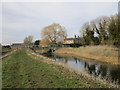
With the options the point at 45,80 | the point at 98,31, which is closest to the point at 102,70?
the point at 45,80

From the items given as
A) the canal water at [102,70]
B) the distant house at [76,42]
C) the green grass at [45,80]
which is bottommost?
the canal water at [102,70]

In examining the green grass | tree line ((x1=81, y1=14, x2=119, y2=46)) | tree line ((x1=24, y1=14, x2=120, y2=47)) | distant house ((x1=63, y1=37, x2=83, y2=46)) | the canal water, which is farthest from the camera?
distant house ((x1=63, y1=37, x2=83, y2=46))

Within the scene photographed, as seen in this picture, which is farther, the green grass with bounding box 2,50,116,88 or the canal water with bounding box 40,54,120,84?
the canal water with bounding box 40,54,120,84

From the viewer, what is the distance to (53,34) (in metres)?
44.7

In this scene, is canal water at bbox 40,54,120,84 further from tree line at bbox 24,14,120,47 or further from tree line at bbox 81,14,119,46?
tree line at bbox 81,14,119,46

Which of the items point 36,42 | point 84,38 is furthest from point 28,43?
point 84,38

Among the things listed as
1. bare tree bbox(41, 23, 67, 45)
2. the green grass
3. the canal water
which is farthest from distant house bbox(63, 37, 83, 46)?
the green grass

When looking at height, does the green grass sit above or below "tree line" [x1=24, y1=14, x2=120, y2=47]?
below

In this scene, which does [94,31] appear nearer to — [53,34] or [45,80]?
[53,34]

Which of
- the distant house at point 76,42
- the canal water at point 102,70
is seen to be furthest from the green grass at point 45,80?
the distant house at point 76,42

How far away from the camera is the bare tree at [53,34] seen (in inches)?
1740

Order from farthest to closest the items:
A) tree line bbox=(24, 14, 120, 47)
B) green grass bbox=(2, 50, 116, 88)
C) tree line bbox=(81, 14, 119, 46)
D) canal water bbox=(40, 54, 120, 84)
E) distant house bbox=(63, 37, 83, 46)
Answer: distant house bbox=(63, 37, 83, 46) < tree line bbox=(81, 14, 119, 46) < tree line bbox=(24, 14, 120, 47) < canal water bbox=(40, 54, 120, 84) < green grass bbox=(2, 50, 116, 88)

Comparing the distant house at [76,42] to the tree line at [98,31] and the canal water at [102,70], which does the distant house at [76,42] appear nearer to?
the tree line at [98,31]

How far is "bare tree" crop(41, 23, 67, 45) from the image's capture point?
44184 mm
